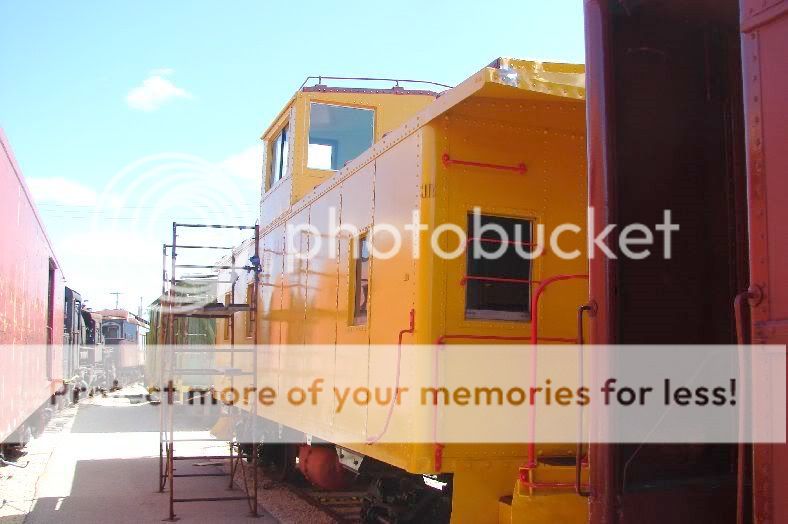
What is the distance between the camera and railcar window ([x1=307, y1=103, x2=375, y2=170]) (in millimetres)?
8734

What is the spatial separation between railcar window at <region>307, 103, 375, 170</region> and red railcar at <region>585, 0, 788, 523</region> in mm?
5010

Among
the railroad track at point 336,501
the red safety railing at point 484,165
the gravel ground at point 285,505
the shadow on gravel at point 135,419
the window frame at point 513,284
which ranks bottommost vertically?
the shadow on gravel at point 135,419

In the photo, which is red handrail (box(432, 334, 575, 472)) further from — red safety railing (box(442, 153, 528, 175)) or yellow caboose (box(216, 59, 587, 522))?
red safety railing (box(442, 153, 528, 175))

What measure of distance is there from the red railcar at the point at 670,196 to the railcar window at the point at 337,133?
5.01m

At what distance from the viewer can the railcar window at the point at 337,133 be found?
28.7 feet

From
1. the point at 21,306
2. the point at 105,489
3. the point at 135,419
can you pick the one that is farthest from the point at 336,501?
the point at 135,419

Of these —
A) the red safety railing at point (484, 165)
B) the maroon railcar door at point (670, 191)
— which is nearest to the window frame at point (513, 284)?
the red safety railing at point (484, 165)

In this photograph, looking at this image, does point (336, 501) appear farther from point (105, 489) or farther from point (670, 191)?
point (670, 191)

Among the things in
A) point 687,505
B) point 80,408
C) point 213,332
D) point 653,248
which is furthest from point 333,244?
point 80,408

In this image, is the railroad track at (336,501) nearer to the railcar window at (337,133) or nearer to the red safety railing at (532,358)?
the red safety railing at (532,358)

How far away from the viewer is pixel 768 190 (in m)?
2.71

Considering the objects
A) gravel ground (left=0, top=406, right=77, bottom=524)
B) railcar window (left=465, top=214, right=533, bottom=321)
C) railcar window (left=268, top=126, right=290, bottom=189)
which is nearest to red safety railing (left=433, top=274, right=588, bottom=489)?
railcar window (left=465, top=214, right=533, bottom=321)

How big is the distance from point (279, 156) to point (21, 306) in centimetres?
335

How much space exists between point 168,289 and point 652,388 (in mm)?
6218
